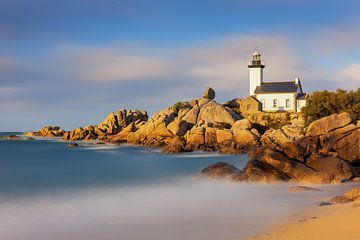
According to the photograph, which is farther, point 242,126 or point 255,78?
point 255,78

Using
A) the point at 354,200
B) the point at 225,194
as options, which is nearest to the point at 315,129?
the point at 225,194

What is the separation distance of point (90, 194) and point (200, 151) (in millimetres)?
23811

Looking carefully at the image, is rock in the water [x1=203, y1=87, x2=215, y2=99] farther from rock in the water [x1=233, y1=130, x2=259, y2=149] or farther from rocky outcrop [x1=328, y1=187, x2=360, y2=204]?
rocky outcrop [x1=328, y1=187, x2=360, y2=204]

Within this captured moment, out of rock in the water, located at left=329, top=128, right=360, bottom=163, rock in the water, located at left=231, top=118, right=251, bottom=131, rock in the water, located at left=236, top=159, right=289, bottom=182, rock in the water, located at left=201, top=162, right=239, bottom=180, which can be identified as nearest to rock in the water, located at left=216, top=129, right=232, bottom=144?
rock in the water, located at left=231, top=118, right=251, bottom=131

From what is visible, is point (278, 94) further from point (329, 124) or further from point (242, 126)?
point (329, 124)

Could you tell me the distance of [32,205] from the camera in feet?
48.2

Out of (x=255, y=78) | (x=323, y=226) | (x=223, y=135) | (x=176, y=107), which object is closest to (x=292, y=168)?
(x=323, y=226)

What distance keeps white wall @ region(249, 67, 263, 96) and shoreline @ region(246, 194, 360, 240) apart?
2026 inches

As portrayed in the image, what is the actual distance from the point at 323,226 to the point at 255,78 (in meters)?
54.4

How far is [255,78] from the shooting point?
203 ft

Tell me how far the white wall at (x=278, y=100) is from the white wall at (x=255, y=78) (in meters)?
2.71

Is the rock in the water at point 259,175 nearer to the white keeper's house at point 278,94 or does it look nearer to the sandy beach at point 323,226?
the sandy beach at point 323,226

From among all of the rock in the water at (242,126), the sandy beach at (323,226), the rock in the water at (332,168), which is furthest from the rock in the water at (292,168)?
the rock in the water at (242,126)

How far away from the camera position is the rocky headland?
59.6 ft
